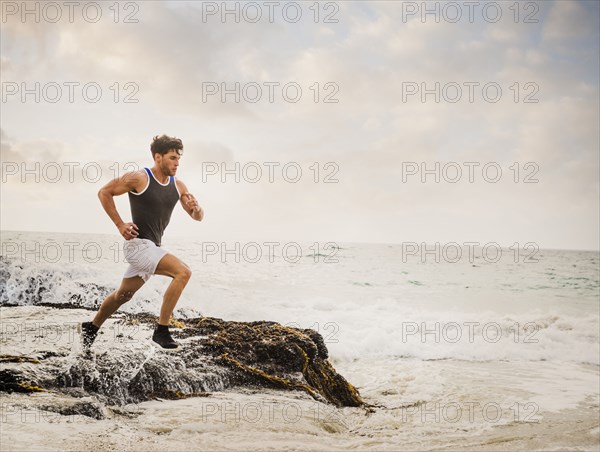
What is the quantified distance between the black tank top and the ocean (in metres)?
1.88

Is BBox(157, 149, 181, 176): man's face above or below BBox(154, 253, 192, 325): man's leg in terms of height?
above

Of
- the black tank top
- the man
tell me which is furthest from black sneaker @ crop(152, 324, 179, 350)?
the black tank top

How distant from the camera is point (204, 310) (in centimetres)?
1229

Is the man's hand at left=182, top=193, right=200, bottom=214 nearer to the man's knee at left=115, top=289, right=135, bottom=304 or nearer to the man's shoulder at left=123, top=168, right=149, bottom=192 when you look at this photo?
the man's shoulder at left=123, top=168, right=149, bottom=192

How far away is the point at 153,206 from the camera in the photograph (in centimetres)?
387

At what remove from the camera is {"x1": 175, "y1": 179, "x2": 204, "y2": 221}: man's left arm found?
13.2 ft

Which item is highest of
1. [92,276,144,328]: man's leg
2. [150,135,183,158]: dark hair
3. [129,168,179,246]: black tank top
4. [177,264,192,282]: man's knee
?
[150,135,183,158]: dark hair

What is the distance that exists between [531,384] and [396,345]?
13.5 feet

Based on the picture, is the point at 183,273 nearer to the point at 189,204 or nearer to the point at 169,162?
the point at 189,204

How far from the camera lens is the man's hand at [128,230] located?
3.71 meters

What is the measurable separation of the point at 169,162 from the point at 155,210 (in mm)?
430

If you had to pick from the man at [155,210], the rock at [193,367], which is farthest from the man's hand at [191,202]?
the rock at [193,367]

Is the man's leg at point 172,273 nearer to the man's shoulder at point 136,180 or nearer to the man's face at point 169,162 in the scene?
the man's shoulder at point 136,180

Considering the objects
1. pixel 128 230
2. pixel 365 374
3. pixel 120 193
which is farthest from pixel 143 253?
pixel 365 374
